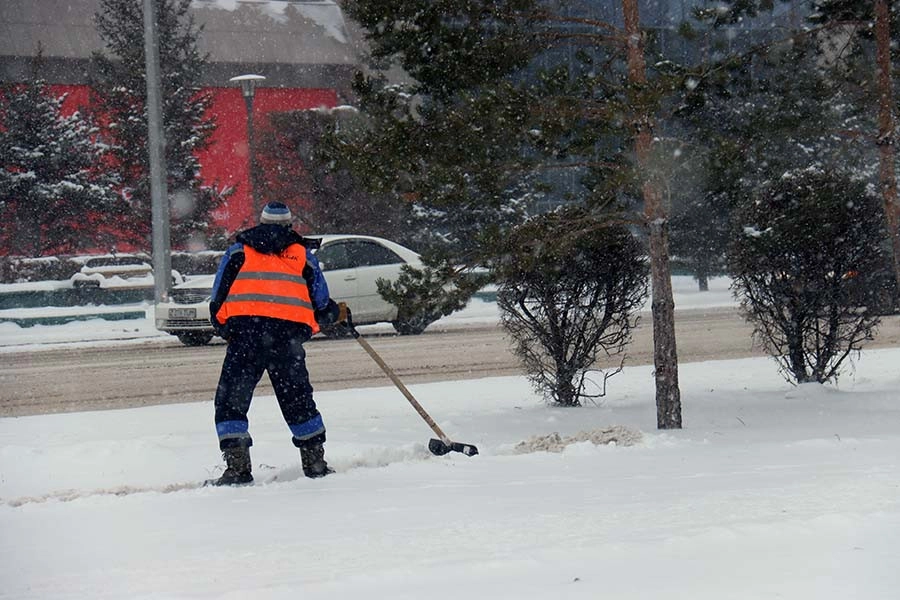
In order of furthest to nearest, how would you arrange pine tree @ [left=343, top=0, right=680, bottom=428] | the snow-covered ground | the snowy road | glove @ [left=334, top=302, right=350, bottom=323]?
1. the snowy road
2. pine tree @ [left=343, top=0, right=680, bottom=428]
3. glove @ [left=334, top=302, right=350, bottom=323]
4. the snow-covered ground

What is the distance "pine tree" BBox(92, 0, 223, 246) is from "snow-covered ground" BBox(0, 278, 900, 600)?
19.6m

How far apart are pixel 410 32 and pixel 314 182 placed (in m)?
19.9

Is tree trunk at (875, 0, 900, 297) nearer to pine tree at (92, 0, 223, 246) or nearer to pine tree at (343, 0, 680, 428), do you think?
pine tree at (343, 0, 680, 428)

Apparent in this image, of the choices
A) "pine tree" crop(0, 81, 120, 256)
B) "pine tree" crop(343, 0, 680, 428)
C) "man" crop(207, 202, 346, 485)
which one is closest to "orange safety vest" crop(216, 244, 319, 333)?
"man" crop(207, 202, 346, 485)

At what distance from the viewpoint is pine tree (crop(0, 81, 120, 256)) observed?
28.0m

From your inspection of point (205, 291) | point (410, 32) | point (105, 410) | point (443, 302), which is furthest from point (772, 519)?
point (205, 291)

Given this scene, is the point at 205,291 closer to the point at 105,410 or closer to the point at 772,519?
the point at 105,410

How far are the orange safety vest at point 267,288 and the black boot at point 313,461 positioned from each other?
747mm

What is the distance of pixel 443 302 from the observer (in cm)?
828

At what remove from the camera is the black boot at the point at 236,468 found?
6.62 m

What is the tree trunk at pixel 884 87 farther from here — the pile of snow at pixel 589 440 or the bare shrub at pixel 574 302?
the pile of snow at pixel 589 440

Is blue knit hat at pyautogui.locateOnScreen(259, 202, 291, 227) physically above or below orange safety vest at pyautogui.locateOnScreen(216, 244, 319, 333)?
above

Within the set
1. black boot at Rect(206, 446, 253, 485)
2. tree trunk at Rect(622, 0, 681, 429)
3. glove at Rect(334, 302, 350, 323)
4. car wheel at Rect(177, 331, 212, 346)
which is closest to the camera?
black boot at Rect(206, 446, 253, 485)

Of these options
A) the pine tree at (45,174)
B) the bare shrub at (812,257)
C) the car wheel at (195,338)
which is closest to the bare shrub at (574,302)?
→ the bare shrub at (812,257)
